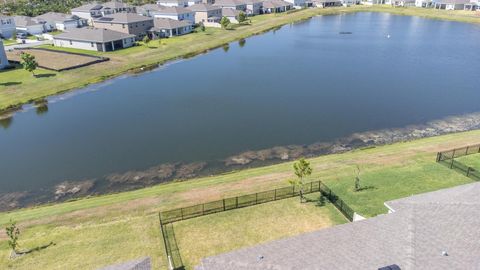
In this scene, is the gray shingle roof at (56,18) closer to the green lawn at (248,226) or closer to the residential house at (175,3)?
the residential house at (175,3)

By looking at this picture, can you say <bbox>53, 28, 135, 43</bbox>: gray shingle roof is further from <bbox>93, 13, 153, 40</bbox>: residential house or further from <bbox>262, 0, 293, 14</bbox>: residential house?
<bbox>262, 0, 293, 14</bbox>: residential house

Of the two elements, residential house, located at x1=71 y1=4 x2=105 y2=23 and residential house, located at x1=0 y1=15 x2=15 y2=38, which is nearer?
residential house, located at x1=0 y1=15 x2=15 y2=38

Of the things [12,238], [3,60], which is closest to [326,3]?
[3,60]

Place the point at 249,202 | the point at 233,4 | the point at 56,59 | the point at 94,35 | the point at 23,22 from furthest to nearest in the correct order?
the point at 233,4 → the point at 23,22 → the point at 94,35 → the point at 56,59 → the point at 249,202

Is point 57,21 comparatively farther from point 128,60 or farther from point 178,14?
point 128,60

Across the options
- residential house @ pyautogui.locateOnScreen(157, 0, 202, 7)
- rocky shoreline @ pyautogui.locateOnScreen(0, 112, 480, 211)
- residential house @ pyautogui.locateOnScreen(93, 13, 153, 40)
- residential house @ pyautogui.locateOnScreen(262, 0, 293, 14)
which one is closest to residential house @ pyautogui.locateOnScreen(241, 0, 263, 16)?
residential house @ pyautogui.locateOnScreen(262, 0, 293, 14)

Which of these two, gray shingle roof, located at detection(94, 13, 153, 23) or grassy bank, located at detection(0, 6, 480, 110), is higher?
gray shingle roof, located at detection(94, 13, 153, 23)
